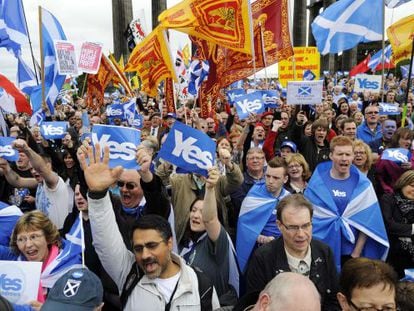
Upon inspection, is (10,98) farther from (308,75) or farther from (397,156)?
(308,75)

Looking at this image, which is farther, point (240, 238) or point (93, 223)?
point (240, 238)

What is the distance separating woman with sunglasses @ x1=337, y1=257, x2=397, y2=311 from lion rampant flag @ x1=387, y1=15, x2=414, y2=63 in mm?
8750

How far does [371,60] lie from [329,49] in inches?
269

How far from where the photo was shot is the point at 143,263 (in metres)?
2.72

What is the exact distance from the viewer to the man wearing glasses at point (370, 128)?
797cm

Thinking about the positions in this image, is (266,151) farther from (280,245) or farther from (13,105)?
(13,105)

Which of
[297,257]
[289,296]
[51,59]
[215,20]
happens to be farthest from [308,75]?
[289,296]

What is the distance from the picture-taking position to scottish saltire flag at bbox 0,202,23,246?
149 inches

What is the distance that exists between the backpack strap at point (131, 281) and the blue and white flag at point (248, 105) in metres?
5.59

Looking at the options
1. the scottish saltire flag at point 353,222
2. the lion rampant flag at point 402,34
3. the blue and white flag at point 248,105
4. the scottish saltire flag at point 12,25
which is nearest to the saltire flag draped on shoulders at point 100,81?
the scottish saltire flag at point 12,25

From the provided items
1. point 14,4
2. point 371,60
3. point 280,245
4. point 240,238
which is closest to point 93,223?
point 280,245

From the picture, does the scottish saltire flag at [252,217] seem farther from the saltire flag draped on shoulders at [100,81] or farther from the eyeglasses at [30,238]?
the saltire flag draped on shoulders at [100,81]

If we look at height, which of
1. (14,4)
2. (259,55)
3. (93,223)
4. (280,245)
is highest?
(14,4)

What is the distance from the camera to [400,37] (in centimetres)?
1022
